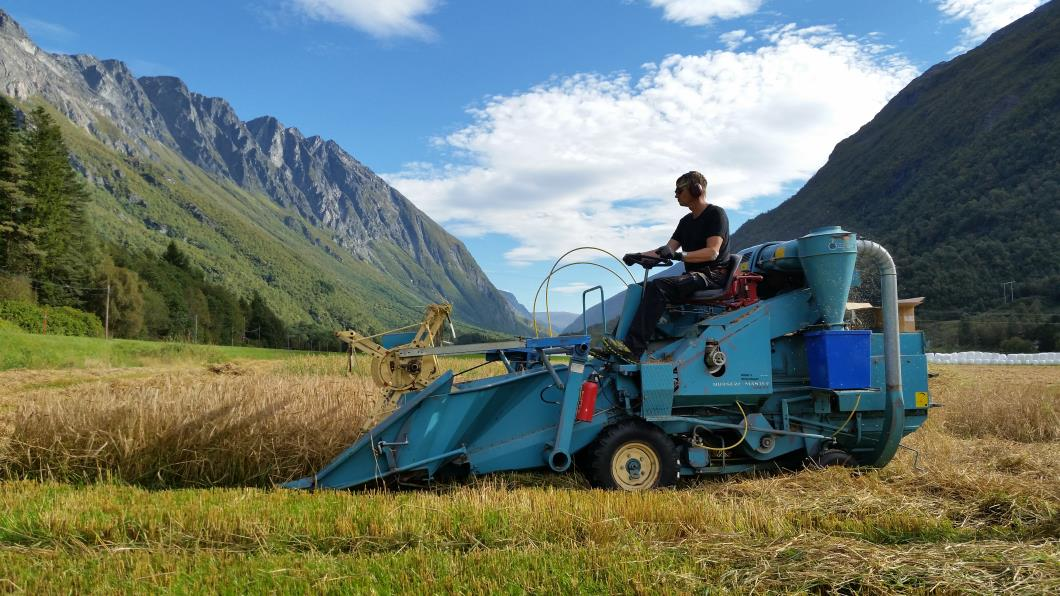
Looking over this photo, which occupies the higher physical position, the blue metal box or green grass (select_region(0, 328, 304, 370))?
green grass (select_region(0, 328, 304, 370))

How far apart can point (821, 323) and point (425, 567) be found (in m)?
4.86

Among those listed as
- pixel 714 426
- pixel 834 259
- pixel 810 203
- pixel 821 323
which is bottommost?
pixel 714 426

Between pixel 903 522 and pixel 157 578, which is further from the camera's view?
→ pixel 903 522

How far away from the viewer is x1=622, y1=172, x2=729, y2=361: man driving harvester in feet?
21.4

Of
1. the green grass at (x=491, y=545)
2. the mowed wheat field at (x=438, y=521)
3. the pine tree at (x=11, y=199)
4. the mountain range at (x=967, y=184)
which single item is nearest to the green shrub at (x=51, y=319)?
the pine tree at (x=11, y=199)

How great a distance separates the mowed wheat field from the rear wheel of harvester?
0.31 m

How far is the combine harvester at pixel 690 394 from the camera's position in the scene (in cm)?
606

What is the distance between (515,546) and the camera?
422cm

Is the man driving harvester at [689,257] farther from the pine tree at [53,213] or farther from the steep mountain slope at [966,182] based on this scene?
the steep mountain slope at [966,182]

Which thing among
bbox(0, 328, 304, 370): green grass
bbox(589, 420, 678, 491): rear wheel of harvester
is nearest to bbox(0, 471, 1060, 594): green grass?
bbox(589, 420, 678, 491): rear wheel of harvester

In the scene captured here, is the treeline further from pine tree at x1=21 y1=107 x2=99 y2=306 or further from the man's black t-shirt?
the man's black t-shirt

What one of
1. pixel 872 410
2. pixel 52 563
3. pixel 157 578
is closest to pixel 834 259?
pixel 872 410

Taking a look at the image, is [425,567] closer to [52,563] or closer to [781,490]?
[52,563]

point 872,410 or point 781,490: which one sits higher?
point 872,410
